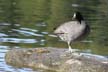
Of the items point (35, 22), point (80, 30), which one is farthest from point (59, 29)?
point (35, 22)

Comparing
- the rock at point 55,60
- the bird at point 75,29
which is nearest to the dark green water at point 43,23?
the rock at point 55,60

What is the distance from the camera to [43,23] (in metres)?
20.8

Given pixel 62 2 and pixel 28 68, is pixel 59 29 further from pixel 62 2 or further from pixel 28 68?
pixel 62 2

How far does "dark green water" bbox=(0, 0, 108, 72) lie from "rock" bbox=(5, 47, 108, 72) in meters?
0.33

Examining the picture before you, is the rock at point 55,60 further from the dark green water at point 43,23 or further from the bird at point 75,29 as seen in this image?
the bird at point 75,29

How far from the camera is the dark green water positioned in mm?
16625

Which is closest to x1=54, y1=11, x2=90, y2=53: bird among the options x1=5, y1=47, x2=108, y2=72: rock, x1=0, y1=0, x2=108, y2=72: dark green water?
x1=5, y1=47, x2=108, y2=72: rock

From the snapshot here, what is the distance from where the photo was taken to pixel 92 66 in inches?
494

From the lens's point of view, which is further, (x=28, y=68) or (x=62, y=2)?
(x=62, y=2)

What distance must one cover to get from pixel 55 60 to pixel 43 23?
25.1 ft

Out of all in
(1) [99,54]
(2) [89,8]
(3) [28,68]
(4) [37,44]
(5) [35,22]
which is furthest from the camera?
(2) [89,8]

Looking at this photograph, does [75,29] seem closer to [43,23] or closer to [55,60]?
[55,60]

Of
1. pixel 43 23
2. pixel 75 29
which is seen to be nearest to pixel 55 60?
pixel 75 29

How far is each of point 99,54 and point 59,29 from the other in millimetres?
2813
